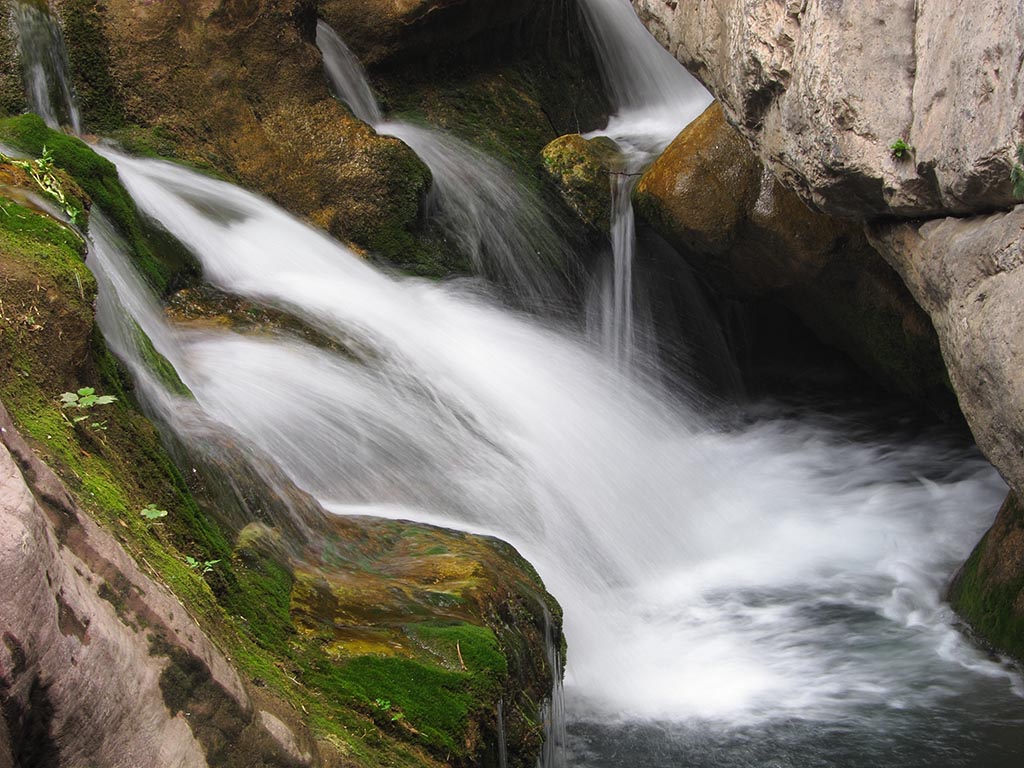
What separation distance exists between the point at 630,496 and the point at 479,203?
3.45 m

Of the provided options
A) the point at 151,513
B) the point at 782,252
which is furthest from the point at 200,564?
the point at 782,252

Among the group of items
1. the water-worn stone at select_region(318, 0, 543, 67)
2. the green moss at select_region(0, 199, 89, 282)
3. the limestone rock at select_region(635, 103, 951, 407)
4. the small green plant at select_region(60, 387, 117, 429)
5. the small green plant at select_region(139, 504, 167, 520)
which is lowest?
the limestone rock at select_region(635, 103, 951, 407)

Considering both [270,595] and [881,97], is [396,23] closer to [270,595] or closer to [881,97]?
[881,97]

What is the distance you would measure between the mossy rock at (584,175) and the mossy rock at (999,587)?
4.49 m

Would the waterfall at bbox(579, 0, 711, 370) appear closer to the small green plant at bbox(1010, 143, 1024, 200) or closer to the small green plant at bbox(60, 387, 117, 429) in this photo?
the small green plant at bbox(1010, 143, 1024, 200)

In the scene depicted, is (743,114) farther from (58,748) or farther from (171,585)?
(58,748)

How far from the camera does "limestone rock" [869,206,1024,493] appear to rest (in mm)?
3986

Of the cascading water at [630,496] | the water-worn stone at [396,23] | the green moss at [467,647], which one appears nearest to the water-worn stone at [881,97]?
the cascading water at [630,496]

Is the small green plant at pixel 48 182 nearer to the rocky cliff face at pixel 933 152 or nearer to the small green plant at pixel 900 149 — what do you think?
the rocky cliff face at pixel 933 152

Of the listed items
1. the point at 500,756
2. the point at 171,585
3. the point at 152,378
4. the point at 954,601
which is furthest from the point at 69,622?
the point at 954,601

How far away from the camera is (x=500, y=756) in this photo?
3.97 meters

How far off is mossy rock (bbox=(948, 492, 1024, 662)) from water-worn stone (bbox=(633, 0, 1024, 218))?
5.87 feet

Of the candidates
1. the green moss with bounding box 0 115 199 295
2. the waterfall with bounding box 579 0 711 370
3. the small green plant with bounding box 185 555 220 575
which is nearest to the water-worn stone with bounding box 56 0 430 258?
the green moss with bounding box 0 115 199 295

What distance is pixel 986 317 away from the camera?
13.6 ft
